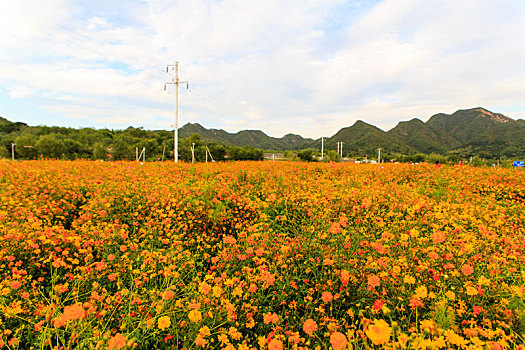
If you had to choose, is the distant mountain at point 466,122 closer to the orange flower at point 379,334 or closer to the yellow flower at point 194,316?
the orange flower at point 379,334

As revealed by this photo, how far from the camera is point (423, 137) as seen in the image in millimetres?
105000

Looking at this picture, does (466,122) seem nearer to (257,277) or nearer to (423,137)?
(423,137)

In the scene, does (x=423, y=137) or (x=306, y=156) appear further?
(x=423, y=137)

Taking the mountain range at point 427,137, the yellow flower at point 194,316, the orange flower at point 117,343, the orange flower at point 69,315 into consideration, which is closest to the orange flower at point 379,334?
the yellow flower at point 194,316

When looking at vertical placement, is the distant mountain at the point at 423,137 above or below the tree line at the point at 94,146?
above

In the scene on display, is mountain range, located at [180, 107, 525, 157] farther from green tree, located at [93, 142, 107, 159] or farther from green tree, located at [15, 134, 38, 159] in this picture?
green tree, located at [15, 134, 38, 159]

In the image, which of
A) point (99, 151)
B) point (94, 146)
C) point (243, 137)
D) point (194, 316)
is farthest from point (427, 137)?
point (194, 316)

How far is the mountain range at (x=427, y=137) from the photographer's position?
7544cm

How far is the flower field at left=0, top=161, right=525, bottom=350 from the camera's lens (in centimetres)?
146

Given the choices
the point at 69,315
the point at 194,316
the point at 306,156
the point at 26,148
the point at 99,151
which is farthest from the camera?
the point at 26,148

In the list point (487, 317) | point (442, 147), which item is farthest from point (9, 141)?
point (442, 147)

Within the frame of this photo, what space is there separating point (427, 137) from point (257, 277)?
125830 mm

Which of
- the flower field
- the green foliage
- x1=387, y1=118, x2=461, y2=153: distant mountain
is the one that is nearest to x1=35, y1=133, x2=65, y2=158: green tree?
the green foliage

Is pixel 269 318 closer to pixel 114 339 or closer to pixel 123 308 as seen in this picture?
pixel 114 339
